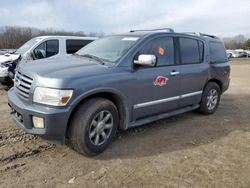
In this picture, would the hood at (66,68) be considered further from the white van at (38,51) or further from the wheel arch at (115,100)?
the white van at (38,51)

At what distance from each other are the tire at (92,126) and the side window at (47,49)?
5.82 m

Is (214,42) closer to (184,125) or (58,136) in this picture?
(184,125)

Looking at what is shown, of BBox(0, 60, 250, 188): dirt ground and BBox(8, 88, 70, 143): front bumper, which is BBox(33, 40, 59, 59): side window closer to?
BBox(0, 60, 250, 188): dirt ground

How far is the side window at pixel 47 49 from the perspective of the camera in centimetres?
928

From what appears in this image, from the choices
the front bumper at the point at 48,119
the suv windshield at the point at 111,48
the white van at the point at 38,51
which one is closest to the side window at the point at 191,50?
the suv windshield at the point at 111,48

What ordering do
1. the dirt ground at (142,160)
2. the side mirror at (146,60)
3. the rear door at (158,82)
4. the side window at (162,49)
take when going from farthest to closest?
the side window at (162,49) → the rear door at (158,82) → the side mirror at (146,60) → the dirt ground at (142,160)

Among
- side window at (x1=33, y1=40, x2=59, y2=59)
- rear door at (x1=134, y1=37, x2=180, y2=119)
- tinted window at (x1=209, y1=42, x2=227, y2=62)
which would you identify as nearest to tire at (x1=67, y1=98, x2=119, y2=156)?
rear door at (x1=134, y1=37, x2=180, y2=119)

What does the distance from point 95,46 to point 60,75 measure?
176 centimetres

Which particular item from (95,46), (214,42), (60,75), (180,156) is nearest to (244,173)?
(180,156)

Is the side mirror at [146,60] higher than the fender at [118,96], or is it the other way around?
the side mirror at [146,60]

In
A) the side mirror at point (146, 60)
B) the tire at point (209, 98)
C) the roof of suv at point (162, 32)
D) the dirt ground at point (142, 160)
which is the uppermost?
the roof of suv at point (162, 32)

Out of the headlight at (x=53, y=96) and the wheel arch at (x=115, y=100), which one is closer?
the headlight at (x=53, y=96)

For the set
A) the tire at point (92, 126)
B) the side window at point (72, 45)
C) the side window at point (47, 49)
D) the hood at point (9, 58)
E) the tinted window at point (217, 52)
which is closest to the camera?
the tire at point (92, 126)

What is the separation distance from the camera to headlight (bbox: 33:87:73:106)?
11.8 ft
